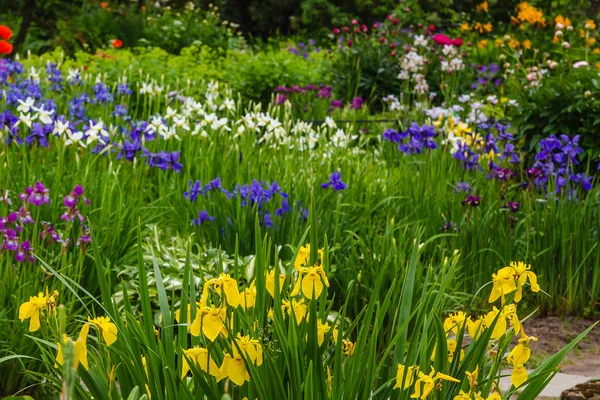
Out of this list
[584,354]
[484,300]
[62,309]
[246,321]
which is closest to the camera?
[62,309]

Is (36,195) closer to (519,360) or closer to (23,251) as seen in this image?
(23,251)

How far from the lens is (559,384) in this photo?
11.1ft

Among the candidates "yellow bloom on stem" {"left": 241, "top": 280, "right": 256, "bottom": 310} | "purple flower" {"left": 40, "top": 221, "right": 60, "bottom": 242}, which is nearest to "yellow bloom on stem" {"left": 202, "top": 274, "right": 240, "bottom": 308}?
"yellow bloom on stem" {"left": 241, "top": 280, "right": 256, "bottom": 310}

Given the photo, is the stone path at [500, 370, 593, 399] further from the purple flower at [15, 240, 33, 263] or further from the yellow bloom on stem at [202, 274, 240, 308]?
the purple flower at [15, 240, 33, 263]

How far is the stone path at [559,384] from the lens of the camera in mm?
3256

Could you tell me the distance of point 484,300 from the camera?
4.21 meters

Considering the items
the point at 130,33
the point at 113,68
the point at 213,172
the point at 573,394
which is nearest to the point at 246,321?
the point at 573,394

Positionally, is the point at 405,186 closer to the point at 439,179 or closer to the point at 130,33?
the point at 439,179

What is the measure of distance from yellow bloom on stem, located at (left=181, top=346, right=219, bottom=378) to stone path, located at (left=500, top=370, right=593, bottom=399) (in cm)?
185

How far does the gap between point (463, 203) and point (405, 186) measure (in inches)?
33.2

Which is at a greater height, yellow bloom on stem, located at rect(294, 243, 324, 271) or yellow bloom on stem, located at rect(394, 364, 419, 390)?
yellow bloom on stem, located at rect(294, 243, 324, 271)

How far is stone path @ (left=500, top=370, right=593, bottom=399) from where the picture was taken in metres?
3.26

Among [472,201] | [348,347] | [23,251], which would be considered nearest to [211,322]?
[348,347]

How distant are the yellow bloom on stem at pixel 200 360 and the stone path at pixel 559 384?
6.08ft
